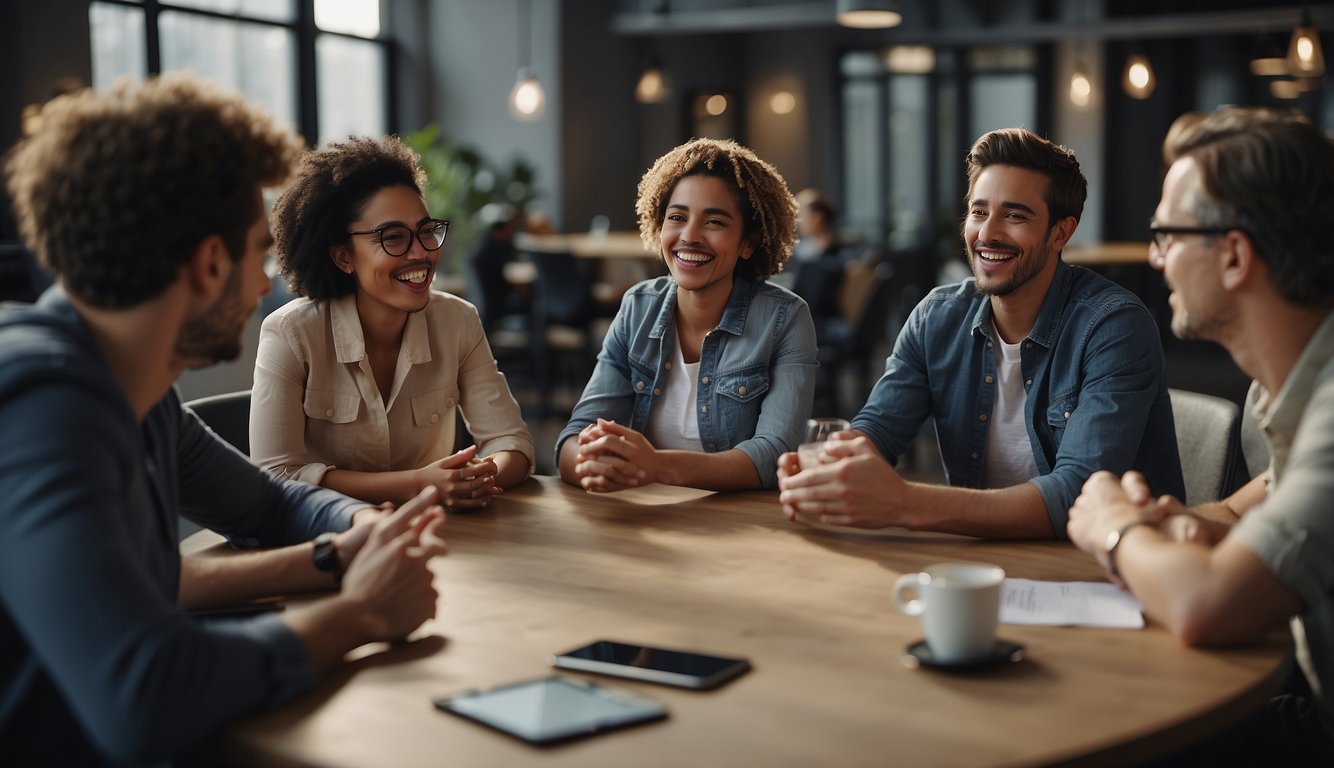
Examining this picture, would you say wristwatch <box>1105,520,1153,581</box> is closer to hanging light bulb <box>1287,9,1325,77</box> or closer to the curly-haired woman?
the curly-haired woman

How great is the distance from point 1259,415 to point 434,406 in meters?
1.38

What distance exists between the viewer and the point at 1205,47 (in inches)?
421

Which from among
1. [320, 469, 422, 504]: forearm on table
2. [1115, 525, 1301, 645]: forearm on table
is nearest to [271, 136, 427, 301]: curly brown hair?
[320, 469, 422, 504]: forearm on table

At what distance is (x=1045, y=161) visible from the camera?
218 cm

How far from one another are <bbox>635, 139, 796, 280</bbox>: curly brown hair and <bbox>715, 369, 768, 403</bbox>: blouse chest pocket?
27cm

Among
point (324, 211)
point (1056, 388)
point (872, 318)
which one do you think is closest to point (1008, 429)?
point (1056, 388)

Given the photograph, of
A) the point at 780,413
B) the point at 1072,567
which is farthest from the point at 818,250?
the point at 1072,567

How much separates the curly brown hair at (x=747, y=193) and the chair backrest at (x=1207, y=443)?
2.70 feet

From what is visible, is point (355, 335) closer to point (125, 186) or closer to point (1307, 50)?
point (125, 186)

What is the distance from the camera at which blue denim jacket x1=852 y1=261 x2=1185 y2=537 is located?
6.35ft

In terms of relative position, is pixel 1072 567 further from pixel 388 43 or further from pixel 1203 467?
pixel 388 43

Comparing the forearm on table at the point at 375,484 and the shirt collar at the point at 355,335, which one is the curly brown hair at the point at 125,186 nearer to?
the forearm on table at the point at 375,484

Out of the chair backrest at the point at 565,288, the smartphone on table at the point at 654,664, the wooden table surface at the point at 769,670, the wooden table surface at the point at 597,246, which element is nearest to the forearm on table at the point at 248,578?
the wooden table surface at the point at 769,670

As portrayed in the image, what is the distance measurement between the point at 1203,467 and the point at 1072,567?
2.16ft
